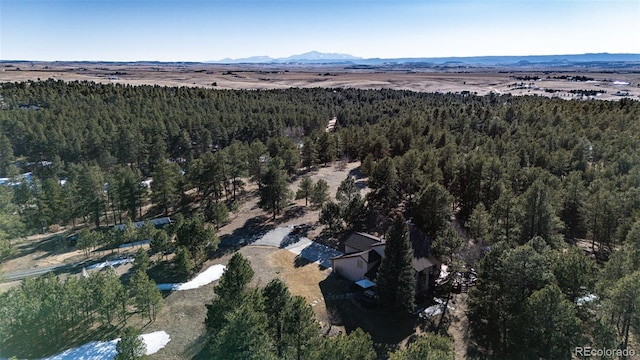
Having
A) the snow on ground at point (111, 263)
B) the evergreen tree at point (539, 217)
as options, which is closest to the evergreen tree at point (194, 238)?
the snow on ground at point (111, 263)

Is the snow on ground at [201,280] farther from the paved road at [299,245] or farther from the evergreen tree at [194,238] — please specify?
the paved road at [299,245]

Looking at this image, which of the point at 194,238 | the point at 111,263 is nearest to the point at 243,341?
the point at 194,238

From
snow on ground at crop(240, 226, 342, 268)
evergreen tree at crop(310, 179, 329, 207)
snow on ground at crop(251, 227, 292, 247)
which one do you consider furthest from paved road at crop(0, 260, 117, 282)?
evergreen tree at crop(310, 179, 329, 207)

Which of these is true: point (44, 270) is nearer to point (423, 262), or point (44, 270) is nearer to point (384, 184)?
point (384, 184)

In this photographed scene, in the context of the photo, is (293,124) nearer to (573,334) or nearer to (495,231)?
(495,231)

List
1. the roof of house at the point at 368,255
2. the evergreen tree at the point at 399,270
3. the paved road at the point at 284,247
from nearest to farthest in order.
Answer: the evergreen tree at the point at 399,270
the roof of house at the point at 368,255
the paved road at the point at 284,247

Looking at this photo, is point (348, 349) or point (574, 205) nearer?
point (348, 349)

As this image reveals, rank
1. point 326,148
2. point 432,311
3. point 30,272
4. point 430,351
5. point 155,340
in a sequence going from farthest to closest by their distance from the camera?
point 326,148 → point 30,272 → point 432,311 → point 155,340 → point 430,351
